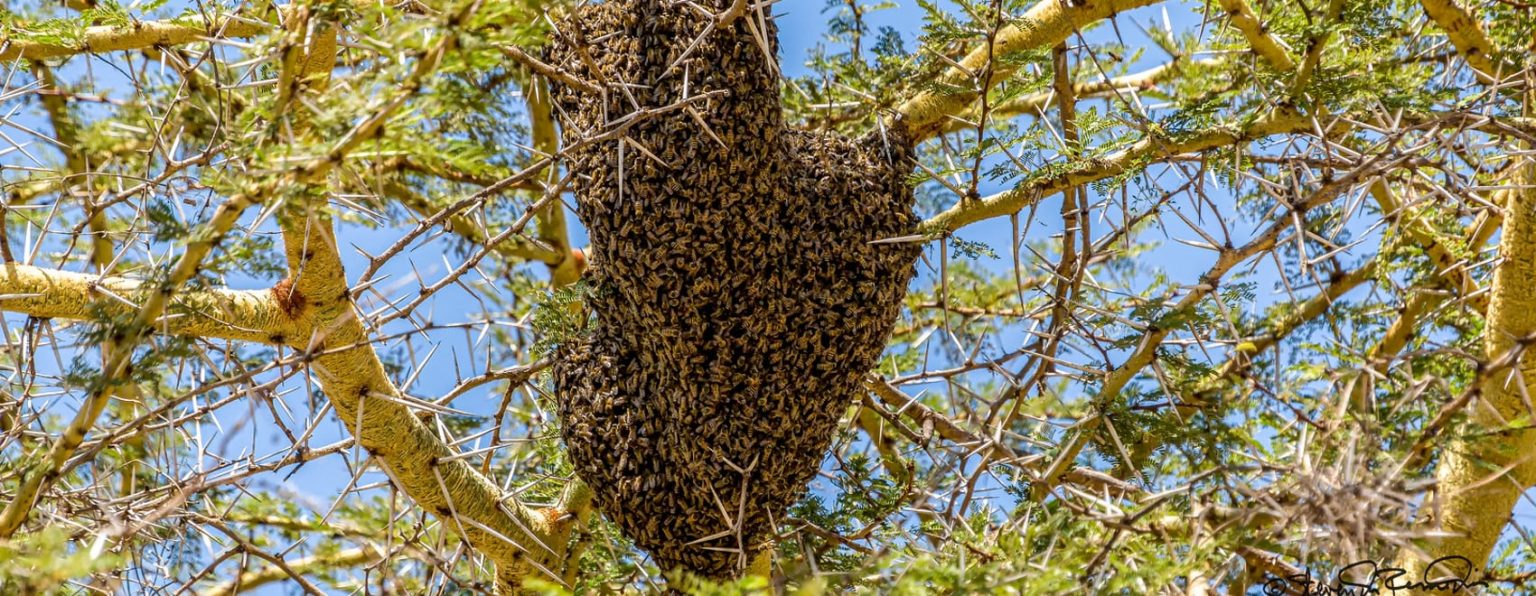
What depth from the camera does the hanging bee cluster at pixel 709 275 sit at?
3.20m

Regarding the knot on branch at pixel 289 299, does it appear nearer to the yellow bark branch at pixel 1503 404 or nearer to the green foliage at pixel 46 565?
the green foliage at pixel 46 565

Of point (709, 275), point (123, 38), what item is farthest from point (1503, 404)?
point (123, 38)

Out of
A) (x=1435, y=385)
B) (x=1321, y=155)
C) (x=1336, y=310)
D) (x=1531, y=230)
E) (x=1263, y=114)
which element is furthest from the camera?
(x=1336, y=310)

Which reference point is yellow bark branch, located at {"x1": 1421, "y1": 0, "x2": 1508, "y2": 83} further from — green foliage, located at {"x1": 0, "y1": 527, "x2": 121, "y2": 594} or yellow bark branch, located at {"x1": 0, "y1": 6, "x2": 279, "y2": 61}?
green foliage, located at {"x1": 0, "y1": 527, "x2": 121, "y2": 594}

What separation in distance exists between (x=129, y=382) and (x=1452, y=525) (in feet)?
12.5

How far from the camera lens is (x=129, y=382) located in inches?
96.1

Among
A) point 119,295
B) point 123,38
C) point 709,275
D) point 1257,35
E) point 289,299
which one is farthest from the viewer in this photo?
point 1257,35

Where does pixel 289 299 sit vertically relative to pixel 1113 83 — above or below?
below

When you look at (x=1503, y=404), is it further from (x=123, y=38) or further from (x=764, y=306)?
(x=123, y=38)

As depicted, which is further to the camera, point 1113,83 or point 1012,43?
point 1113,83

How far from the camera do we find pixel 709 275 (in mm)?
3314

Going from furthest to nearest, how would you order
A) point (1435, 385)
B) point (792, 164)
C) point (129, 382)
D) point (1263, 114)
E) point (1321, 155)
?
point (1321, 155)
point (1263, 114)
point (792, 164)
point (1435, 385)
point (129, 382)

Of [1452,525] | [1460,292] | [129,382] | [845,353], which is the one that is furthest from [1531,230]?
[129,382]

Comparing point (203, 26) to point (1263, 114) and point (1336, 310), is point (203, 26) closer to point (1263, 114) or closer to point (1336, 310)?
point (1263, 114)
